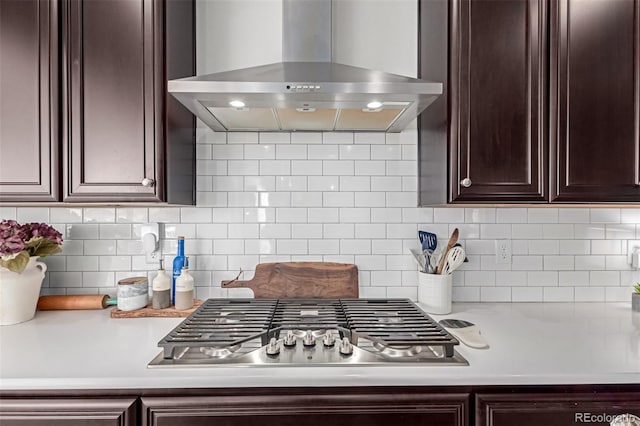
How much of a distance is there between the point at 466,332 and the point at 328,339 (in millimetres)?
518

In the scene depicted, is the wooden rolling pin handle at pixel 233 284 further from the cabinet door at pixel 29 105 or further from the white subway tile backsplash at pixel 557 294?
the white subway tile backsplash at pixel 557 294

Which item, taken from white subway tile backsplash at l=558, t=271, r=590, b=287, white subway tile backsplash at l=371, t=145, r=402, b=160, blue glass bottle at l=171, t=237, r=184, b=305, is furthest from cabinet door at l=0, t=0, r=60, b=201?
white subway tile backsplash at l=558, t=271, r=590, b=287

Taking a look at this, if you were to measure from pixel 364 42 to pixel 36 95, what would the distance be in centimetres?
144

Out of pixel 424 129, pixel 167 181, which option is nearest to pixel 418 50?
pixel 424 129

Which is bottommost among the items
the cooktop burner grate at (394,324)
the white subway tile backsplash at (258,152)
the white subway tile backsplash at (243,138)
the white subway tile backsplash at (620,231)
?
the cooktop burner grate at (394,324)

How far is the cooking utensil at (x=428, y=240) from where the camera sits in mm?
1881

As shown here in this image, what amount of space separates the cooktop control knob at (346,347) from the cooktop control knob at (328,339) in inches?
1.5

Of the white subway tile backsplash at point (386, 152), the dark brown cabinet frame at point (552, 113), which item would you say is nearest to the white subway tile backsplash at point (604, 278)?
the dark brown cabinet frame at point (552, 113)

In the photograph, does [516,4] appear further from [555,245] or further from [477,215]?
[555,245]

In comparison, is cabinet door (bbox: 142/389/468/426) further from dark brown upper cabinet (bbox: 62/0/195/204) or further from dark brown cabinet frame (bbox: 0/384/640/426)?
dark brown upper cabinet (bbox: 62/0/195/204)

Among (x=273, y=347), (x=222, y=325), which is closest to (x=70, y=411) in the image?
(x=222, y=325)

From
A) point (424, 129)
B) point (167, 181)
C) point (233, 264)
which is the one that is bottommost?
point (233, 264)

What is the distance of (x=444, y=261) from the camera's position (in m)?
1.79

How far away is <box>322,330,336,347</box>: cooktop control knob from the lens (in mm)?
1312
